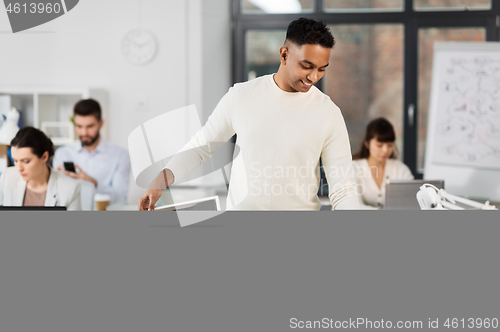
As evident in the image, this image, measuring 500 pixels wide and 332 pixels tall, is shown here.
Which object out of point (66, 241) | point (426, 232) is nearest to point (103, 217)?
point (66, 241)

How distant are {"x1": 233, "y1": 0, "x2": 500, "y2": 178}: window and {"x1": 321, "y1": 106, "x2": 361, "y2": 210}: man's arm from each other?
261 centimetres

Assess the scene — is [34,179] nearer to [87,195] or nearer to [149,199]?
[87,195]

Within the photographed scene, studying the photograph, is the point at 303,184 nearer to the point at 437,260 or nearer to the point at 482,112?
the point at 437,260

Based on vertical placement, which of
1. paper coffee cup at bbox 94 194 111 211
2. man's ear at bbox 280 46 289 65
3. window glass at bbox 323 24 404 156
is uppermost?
window glass at bbox 323 24 404 156

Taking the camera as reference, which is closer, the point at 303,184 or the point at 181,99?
the point at 303,184

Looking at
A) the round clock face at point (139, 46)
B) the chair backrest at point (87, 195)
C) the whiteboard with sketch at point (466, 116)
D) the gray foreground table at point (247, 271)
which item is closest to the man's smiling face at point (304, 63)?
the gray foreground table at point (247, 271)

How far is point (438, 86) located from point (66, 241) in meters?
3.04

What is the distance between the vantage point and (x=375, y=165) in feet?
9.11

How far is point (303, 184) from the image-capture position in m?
1.25

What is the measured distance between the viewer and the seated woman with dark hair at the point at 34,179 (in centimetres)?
191

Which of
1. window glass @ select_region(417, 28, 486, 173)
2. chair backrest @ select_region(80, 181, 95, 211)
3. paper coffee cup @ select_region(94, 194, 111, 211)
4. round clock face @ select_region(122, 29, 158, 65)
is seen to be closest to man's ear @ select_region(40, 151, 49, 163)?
chair backrest @ select_region(80, 181, 95, 211)

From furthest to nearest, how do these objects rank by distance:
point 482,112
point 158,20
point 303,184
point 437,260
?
point 158,20 → point 482,112 → point 303,184 → point 437,260

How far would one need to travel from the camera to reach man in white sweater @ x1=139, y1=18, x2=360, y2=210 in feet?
3.98

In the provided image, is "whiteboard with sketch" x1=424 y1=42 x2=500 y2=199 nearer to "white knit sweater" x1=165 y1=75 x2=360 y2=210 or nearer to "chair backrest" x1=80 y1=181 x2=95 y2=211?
"white knit sweater" x1=165 y1=75 x2=360 y2=210
